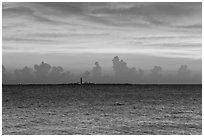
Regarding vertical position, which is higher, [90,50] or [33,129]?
[90,50]

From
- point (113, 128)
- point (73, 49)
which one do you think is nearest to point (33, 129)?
point (113, 128)

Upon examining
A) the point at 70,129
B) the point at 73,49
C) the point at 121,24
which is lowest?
the point at 70,129

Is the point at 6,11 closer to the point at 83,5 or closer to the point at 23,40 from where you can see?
the point at 83,5

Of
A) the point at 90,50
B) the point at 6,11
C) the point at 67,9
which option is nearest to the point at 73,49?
the point at 90,50

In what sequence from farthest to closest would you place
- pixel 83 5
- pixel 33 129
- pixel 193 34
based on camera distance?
pixel 193 34 < pixel 83 5 < pixel 33 129

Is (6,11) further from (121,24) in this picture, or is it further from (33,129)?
(121,24)

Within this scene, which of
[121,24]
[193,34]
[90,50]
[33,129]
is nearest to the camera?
[33,129]

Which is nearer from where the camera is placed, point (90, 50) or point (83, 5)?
point (83, 5)

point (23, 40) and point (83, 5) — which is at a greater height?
point (83, 5)

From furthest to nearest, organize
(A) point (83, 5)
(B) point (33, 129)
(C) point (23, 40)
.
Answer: (C) point (23, 40) → (A) point (83, 5) → (B) point (33, 129)
